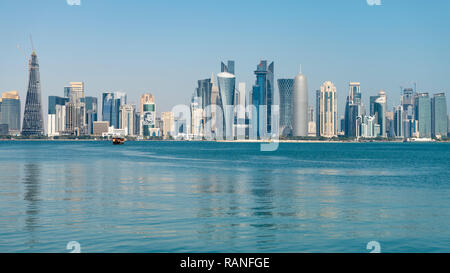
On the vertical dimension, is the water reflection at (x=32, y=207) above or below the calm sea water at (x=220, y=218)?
above

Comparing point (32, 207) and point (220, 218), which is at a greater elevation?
point (32, 207)

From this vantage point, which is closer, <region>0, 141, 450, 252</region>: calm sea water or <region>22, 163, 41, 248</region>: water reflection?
<region>0, 141, 450, 252</region>: calm sea water

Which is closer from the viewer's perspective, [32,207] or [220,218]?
[220,218]

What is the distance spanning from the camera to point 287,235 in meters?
29.5

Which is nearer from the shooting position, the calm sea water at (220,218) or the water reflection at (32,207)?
the calm sea water at (220,218)

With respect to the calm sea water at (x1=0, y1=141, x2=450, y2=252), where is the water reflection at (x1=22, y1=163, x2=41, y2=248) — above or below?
above

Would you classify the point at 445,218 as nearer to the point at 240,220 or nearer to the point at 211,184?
the point at 240,220
